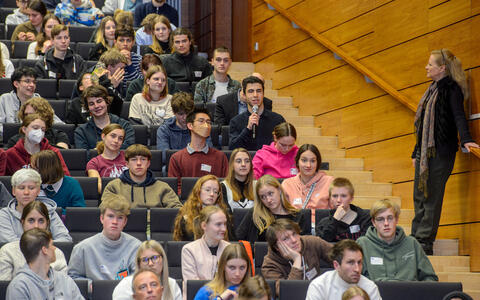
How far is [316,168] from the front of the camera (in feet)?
15.9

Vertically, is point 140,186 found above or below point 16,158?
below

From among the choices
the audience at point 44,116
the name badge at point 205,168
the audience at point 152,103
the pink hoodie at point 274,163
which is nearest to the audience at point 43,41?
the audience at point 152,103

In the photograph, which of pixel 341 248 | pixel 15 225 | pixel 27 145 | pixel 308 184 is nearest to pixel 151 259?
pixel 341 248

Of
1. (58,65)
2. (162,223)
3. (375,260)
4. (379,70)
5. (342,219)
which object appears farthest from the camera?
(58,65)

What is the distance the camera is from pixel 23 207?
414 centimetres

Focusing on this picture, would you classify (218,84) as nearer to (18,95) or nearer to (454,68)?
(18,95)

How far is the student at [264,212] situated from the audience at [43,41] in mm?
3280

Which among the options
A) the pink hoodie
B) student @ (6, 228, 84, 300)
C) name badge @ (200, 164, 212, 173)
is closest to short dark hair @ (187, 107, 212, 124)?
name badge @ (200, 164, 212, 173)

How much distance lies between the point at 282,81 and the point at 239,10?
1.24 metres

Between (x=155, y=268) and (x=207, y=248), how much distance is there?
497 millimetres

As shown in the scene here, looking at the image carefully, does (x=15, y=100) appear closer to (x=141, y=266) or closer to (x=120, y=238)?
(x=120, y=238)

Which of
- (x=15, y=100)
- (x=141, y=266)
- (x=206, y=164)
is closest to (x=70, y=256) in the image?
(x=141, y=266)

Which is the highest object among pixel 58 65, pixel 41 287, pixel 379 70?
pixel 58 65

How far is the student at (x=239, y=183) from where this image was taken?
4637 millimetres
